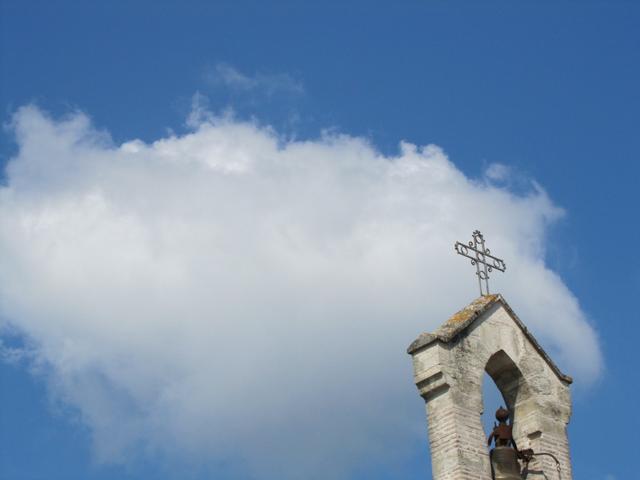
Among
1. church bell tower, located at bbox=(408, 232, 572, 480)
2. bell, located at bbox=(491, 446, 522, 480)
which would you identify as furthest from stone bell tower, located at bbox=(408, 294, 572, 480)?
bell, located at bbox=(491, 446, 522, 480)

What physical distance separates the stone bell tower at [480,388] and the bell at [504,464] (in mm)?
249

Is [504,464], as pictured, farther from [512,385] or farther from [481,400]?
[512,385]

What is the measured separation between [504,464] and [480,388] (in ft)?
3.69

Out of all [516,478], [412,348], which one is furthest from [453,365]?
[516,478]

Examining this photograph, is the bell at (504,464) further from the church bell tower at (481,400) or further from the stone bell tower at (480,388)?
the stone bell tower at (480,388)

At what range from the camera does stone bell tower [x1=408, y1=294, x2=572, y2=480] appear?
1659cm

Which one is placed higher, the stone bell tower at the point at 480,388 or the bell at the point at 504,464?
the stone bell tower at the point at 480,388

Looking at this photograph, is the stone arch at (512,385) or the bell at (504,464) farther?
the stone arch at (512,385)

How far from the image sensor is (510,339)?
18391 mm

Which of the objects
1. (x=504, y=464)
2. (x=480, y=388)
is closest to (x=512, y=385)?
(x=480, y=388)

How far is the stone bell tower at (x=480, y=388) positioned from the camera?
16.6m

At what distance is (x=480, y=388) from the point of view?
17359 mm

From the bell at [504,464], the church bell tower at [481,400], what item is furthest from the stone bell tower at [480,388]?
the bell at [504,464]

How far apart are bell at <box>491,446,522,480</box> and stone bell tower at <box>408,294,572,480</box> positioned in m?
0.25
